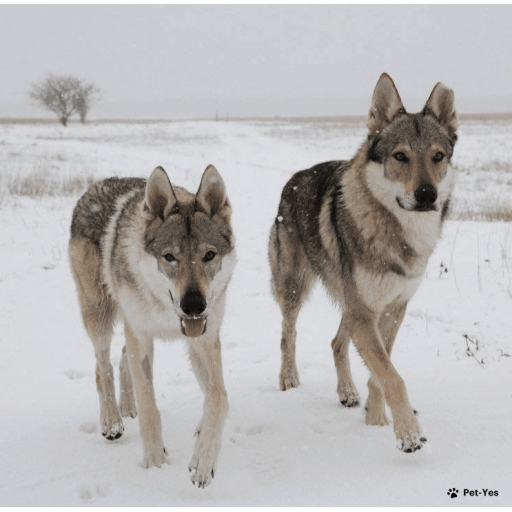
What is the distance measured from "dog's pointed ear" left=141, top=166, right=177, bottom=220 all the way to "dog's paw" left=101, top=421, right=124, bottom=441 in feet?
5.11

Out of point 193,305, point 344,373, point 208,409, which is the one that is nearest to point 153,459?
point 208,409

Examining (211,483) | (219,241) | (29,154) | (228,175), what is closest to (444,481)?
(211,483)

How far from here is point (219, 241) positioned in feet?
10.8

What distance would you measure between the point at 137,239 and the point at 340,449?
6.48 ft

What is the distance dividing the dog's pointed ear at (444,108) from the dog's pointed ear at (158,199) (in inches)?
78.1

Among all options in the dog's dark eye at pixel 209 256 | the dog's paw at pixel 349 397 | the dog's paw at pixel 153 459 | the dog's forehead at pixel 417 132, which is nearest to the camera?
the dog's dark eye at pixel 209 256

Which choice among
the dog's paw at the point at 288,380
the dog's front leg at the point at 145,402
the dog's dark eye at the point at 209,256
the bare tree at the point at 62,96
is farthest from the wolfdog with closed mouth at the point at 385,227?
the bare tree at the point at 62,96

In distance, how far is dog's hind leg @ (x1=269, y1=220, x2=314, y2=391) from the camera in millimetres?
4520

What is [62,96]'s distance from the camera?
65.1 metres

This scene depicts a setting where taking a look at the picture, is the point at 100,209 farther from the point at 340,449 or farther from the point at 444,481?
the point at 444,481

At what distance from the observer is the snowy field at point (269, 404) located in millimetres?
2979

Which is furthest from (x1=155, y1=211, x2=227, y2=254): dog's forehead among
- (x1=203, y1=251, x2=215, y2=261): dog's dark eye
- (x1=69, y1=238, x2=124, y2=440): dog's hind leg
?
(x1=69, y1=238, x2=124, y2=440): dog's hind leg

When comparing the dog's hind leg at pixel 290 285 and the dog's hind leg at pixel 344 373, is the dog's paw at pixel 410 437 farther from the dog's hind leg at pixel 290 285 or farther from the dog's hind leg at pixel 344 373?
the dog's hind leg at pixel 290 285

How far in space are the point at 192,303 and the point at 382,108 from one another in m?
2.10
